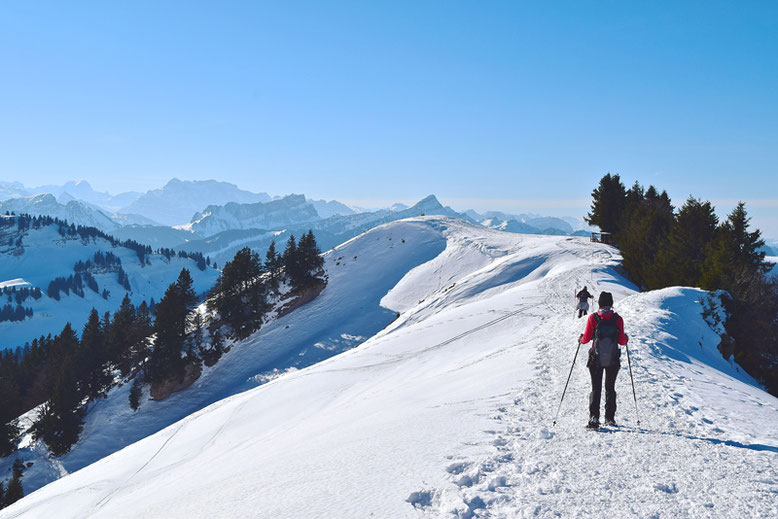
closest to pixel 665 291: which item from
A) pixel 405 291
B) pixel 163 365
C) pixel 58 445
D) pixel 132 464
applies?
pixel 132 464

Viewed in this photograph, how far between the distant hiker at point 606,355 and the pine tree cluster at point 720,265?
1481cm

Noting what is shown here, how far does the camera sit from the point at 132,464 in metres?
21.1

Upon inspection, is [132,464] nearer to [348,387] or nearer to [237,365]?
[348,387]

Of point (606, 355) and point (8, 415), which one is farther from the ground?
point (606, 355)

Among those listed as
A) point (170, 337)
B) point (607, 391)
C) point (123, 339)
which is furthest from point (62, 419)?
point (607, 391)

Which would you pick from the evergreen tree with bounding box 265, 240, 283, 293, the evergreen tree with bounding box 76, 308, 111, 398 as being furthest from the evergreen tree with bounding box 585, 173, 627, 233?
the evergreen tree with bounding box 76, 308, 111, 398

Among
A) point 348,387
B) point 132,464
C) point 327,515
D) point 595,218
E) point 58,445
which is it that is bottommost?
point 58,445

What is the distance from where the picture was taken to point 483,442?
841cm

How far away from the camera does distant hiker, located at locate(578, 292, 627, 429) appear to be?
903 cm

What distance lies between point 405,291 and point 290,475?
57.0 m

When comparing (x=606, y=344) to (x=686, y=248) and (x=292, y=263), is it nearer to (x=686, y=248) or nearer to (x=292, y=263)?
(x=686, y=248)

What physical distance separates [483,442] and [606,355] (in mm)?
3625

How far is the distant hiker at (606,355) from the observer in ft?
29.6

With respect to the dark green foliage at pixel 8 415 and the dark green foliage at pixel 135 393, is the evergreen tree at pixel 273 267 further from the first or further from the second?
the dark green foliage at pixel 8 415
